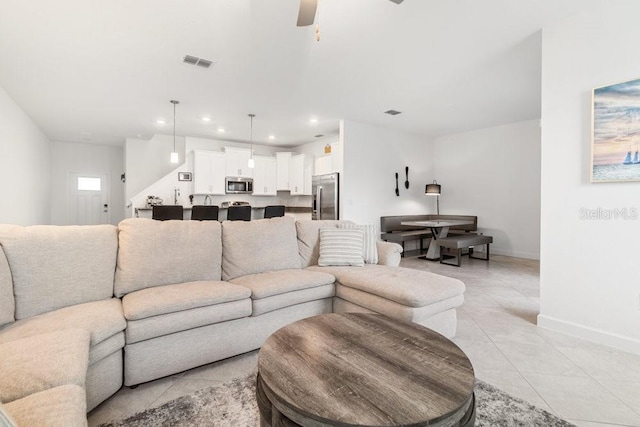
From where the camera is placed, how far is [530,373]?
1992mm

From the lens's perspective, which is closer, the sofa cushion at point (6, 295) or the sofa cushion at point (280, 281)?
the sofa cushion at point (6, 295)

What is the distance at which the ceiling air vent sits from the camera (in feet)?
10.8

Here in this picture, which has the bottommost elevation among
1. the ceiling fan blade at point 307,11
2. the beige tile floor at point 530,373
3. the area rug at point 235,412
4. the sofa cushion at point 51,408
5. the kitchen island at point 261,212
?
the beige tile floor at point 530,373

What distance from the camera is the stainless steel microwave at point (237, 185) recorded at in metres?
7.18

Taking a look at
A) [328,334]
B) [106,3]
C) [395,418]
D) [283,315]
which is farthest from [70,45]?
[395,418]

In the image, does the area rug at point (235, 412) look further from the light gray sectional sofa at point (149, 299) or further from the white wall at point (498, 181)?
the white wall at point (498, 181)

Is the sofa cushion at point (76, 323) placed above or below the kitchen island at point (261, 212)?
below

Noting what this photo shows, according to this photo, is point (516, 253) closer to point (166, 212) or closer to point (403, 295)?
point (403, 295)

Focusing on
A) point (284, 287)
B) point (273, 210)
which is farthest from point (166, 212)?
point (284, 287)

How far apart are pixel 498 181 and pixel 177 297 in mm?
6808

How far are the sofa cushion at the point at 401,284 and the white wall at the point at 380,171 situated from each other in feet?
10.7

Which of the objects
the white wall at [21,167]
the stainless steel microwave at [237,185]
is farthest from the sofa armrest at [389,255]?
the white wall at [21,167]

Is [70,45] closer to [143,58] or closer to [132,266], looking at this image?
[143,58]

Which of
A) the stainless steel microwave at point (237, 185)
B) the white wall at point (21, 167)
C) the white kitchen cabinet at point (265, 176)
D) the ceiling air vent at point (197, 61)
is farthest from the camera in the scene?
the white kitchen cabinet at point (265, 176)
